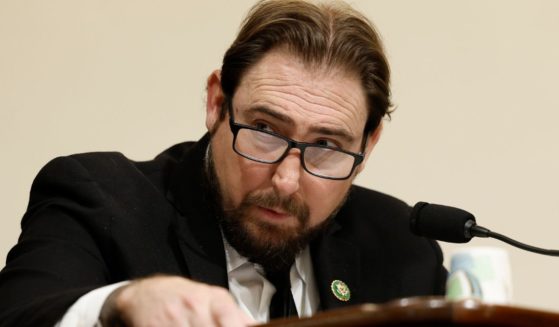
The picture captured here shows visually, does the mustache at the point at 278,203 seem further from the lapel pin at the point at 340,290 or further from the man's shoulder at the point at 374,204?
the man's shoulder at the point at 374,204

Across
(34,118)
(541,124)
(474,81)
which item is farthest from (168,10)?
(541,124)

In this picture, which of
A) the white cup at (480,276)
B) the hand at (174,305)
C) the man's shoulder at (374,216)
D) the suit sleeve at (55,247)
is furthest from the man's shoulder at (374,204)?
the hand at (174,305)

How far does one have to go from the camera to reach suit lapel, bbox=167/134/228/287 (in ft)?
7.03

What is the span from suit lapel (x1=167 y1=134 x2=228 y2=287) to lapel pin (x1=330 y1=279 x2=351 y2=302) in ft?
0.97

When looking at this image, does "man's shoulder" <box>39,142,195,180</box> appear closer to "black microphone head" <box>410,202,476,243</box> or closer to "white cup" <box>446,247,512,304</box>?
"black microphone head" <box>410,202,476,243</box>

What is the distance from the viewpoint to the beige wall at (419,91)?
115 inches

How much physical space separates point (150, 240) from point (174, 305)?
930 millimetres

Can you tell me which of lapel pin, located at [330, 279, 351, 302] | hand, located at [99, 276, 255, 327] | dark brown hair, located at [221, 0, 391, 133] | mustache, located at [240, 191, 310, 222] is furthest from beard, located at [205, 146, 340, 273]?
hand, located at [99, 276, 255, 327]

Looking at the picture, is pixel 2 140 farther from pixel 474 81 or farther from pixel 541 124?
pixel 541 124

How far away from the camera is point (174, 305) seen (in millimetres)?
1209

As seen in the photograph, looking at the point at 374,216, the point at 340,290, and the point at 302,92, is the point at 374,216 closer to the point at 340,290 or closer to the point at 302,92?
the point at 340,290

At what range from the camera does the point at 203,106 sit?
3.02 meters

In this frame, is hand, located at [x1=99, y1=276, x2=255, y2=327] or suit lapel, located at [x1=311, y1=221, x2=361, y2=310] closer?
hand, located at [x1=99, y1=276, x2=255, y2=327]

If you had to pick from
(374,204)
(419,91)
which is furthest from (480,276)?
(419,91)
